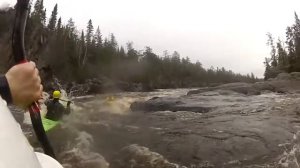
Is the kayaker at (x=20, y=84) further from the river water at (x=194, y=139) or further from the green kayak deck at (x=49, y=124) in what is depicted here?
the green kayak deck at (x=49, y=124)

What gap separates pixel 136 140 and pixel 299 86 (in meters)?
16.5

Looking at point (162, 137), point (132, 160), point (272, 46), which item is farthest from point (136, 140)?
point (272, 46)

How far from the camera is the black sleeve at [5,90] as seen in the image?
3.48ft

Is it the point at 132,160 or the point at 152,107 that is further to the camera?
the point at 152,107

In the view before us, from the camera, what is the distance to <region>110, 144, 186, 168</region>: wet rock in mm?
6117

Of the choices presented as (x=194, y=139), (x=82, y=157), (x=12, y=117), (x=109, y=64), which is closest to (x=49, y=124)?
(x=82, y=157)

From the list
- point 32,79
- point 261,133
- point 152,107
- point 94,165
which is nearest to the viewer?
point 32,79

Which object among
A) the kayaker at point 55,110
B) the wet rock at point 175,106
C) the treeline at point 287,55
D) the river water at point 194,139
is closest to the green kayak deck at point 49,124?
the river water at point 194,139

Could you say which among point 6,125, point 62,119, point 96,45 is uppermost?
point 96,45

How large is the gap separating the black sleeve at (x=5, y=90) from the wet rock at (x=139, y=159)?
516 centimetres

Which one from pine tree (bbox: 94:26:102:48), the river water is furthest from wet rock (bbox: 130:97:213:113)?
pine tree (bbox: 94:26:102:48)

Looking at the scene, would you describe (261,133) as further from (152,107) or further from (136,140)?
(152,107)

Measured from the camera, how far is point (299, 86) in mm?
21438

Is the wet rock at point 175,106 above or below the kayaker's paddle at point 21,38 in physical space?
below
